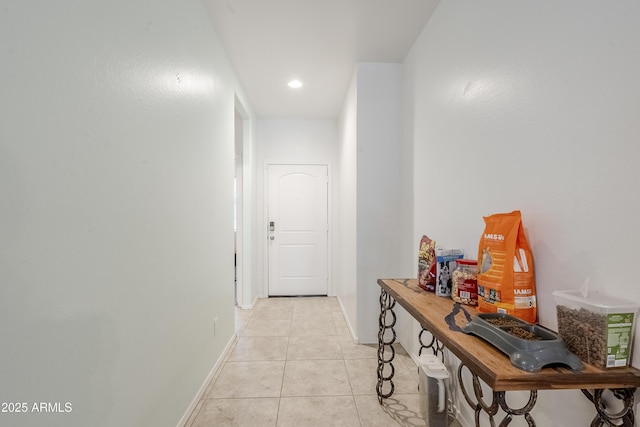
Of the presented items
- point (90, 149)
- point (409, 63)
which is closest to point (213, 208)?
point (90, 149)

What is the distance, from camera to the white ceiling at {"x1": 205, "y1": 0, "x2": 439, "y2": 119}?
199 centimetres

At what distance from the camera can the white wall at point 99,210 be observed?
72 cm

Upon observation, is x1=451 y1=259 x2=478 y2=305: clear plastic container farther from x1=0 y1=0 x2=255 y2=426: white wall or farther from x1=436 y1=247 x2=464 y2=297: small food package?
x1=0 y1=0 x2=255 y2=426: white wall

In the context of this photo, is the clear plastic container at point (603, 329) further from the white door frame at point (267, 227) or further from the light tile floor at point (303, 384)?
the white door frame at point (267, 227)

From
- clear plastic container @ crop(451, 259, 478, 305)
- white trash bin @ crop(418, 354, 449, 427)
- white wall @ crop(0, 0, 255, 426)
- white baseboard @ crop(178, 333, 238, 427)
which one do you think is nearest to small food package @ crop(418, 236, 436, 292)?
clear plastic container @ crop(451, 259, 478, 305)

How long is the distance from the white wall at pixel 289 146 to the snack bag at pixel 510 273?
3.27 meters

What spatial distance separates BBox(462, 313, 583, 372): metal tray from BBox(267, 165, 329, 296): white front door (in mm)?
3501

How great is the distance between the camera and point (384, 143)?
272 cm

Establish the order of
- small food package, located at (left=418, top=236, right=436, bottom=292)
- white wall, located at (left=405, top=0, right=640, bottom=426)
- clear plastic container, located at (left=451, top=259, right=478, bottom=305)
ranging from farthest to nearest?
small food package, located at (left=418, top=236, right=436, bottom=292)
clear plastic container, located at (left=451, top=259, right=478, bottom=305)
white wall, located at (left=405, top=0, right=640, bottom=426)

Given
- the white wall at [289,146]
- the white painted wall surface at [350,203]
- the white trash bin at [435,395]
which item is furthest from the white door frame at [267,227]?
the white trash bin at [435,395]

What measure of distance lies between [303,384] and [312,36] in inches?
A: 105

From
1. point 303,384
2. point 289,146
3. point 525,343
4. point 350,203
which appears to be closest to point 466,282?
point 525,343

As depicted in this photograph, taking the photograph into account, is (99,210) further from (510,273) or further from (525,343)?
(510,273)

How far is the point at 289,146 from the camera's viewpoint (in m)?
4.36
